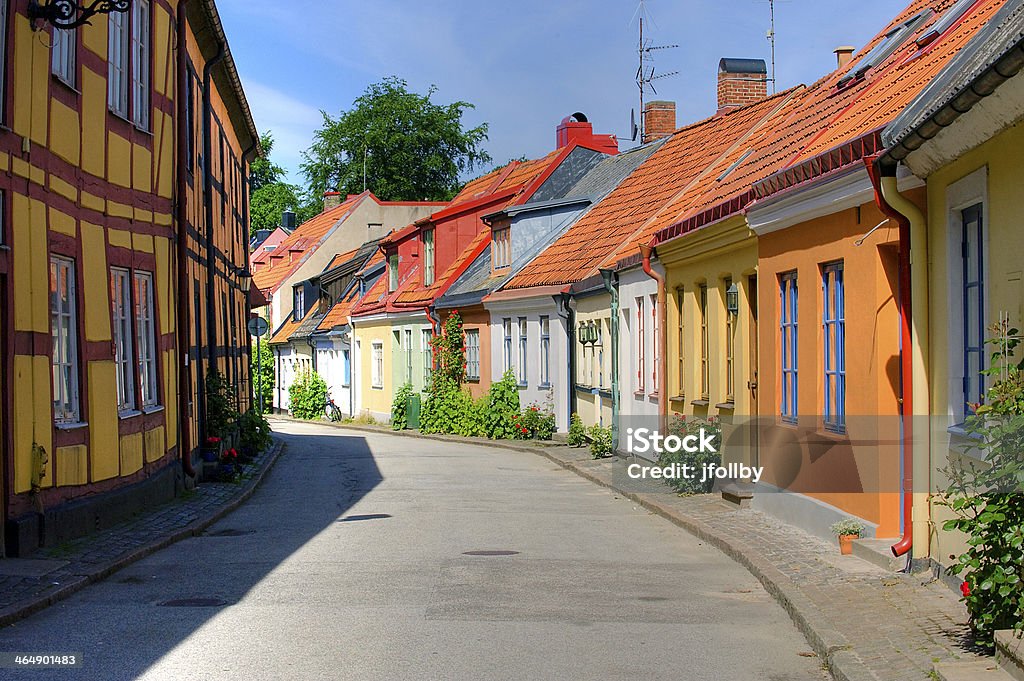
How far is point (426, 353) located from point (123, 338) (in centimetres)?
2313

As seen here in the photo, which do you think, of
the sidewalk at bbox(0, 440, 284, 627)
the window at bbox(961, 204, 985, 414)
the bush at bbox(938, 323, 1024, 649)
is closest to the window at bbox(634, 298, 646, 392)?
the sidewalk at bbox(0, 440, 284, 627)

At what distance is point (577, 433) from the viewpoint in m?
27.0

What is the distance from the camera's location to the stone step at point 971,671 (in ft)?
20.5

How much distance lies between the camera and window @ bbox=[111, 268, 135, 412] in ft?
47.4

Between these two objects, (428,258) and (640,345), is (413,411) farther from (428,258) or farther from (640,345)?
(640,345)

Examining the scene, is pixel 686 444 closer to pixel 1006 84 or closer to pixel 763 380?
pixel 763 380

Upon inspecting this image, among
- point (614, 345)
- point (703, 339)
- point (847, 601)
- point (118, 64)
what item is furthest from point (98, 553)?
point (614, 345)

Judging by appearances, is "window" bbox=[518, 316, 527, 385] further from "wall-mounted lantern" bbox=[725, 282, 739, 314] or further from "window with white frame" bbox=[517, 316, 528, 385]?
"wall-mounted lantern" bbox=[725, 282, 739, 314]

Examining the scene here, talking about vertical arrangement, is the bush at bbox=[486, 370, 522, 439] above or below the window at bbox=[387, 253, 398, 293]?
below

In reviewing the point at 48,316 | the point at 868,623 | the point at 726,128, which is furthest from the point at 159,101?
the point at 726,128

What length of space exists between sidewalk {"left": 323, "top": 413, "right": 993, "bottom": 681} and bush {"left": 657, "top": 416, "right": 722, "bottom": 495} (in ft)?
5.88

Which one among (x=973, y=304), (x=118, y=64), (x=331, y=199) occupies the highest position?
(x=331, y=199)

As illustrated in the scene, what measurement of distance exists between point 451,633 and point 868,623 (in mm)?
2620

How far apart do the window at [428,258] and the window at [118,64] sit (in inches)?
910
